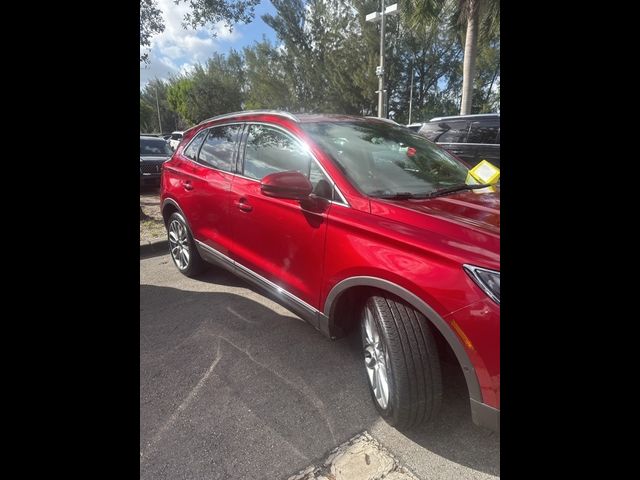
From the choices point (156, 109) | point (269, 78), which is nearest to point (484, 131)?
point (269, 78)

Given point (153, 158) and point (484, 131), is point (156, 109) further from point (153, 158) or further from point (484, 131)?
point (484, 131)

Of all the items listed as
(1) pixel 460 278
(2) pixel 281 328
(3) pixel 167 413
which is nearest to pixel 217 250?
(2) pixel 281 328

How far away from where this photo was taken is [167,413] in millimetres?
2119

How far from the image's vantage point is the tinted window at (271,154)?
2475mm

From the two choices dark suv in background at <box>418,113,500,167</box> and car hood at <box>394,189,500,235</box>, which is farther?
dark suv in background at <box>418,113,500,167</box>

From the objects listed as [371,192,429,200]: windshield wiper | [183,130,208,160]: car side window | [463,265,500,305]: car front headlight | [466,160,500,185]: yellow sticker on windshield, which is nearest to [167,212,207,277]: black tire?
[183,130,208,160]: car side window

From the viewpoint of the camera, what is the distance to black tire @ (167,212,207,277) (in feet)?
12.4

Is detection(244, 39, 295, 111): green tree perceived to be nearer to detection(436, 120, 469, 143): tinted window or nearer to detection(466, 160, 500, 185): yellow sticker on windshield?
detection(436, 120, 469, 143): tinted window

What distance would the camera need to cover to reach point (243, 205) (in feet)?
9.12

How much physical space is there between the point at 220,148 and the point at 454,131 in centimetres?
640

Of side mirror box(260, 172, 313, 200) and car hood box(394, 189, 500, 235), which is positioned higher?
side mirror box(260, 172, 313, 200)

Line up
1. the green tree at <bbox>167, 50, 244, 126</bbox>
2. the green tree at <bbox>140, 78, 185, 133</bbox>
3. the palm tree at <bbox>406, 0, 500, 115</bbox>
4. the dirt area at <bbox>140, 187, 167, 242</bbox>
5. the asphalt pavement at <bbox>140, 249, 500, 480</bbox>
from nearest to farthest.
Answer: the asphalt pavement at <bbox>140, 249, 500, 480</bbox> → the dirt area at <bbox>140, 187, 167, 242</bbox> → the palm tree at <bbox>406, 0, 500, 115</bbox> → the green tree at <bbox>167, 50, 244, 126</bbox> → the green tree at <bbox>140, 78, 185, 133</bbox>
